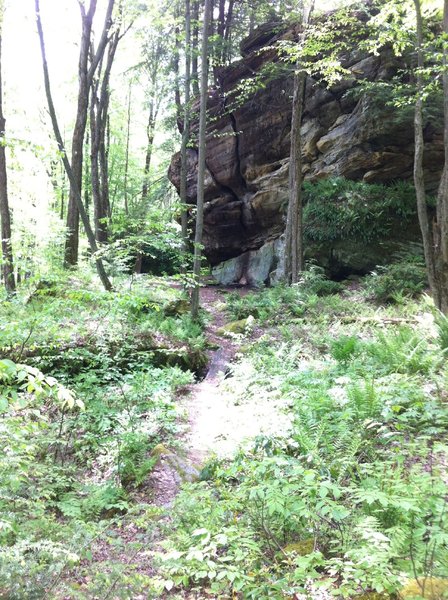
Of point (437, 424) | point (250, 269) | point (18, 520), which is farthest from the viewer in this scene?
point (250, 269)

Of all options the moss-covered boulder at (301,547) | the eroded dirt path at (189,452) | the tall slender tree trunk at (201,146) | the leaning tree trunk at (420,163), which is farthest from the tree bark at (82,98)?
the moss-covered boulder at (301,547)

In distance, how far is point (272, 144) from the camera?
687 inches

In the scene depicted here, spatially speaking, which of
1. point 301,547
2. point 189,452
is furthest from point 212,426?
point 301,547

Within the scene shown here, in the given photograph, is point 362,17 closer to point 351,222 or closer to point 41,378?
point 351,222

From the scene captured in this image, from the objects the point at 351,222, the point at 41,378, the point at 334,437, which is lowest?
the point at 334,437

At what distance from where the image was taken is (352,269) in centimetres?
1412

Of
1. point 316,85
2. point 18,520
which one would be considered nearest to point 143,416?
point 18,520

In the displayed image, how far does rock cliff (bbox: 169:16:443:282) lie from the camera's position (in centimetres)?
1388

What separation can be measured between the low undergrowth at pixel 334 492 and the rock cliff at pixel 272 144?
9544mm

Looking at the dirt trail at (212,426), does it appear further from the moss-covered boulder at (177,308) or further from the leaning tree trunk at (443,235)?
the leaning tree trunk at (443,235)

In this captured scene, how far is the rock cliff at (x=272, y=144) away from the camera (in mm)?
13875

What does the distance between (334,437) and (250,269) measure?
586 inches

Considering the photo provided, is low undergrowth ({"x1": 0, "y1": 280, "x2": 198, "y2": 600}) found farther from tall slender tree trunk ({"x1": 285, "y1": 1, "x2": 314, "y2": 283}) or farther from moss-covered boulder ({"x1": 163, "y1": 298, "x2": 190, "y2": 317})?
tall slender tree trunk ({"x1": 285, "y1": 1, "x2": 314, "y2": 283})

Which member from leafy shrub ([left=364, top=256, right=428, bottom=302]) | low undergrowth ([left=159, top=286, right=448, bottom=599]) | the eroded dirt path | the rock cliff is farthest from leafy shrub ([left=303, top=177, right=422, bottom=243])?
the eroded dirt path
